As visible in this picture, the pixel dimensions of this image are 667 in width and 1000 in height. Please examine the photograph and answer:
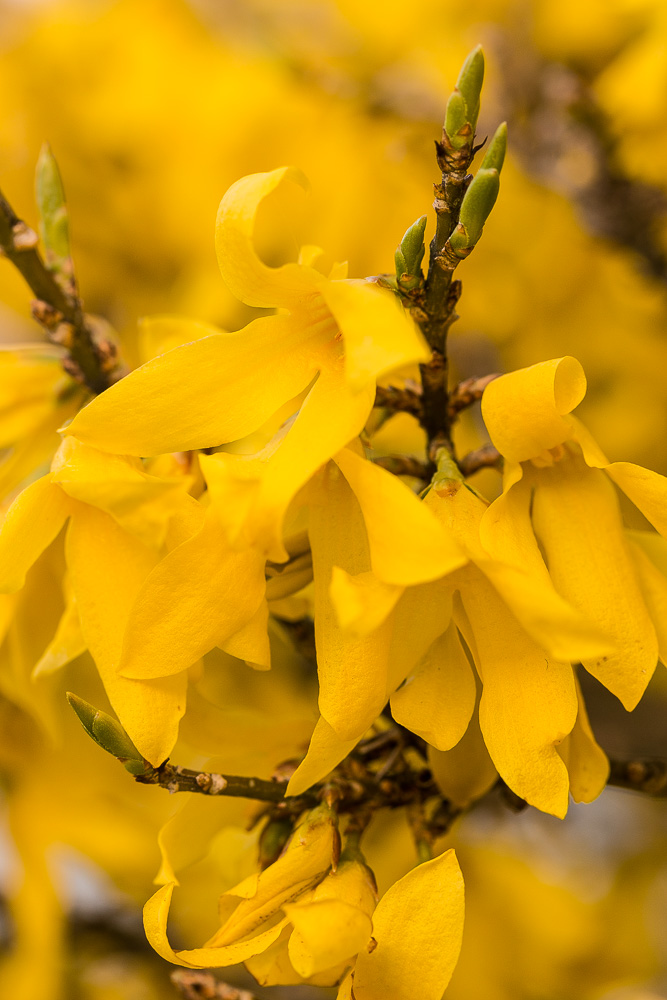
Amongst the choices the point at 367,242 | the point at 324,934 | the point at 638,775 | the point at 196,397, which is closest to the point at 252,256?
the point at 196,397

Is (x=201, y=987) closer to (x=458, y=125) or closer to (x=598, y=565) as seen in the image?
(x=598, y=565)

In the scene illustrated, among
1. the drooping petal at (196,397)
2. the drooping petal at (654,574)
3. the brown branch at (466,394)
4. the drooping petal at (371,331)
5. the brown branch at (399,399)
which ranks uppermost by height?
the drooping petal at (371,331)

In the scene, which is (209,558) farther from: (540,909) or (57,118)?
(57,118)

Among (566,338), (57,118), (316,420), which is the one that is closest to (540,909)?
(566,338)

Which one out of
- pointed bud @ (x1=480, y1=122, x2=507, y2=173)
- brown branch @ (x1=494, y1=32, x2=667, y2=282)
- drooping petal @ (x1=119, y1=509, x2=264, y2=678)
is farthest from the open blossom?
brown branch @ (x1=494, y1=32, x2=667, y2=282)

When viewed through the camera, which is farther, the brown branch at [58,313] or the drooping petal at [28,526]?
the brown branch at [58,313]

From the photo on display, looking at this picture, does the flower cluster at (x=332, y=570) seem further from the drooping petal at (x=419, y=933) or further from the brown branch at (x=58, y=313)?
the brown branch at (x=58, y=313)

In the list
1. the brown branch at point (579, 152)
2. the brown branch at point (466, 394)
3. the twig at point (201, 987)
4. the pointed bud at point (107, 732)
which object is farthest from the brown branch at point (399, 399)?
the brown branch at point (579, 152)
